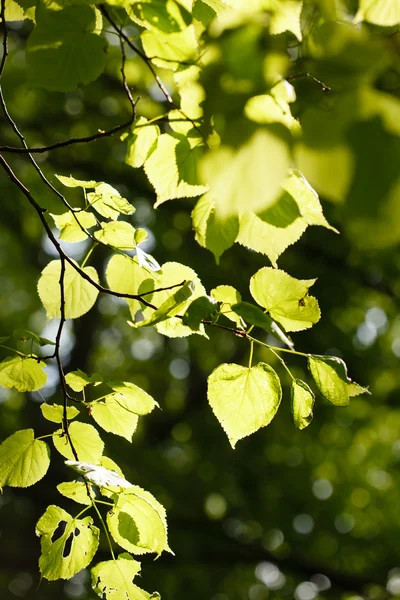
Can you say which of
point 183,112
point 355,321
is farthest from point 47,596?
point 183,112

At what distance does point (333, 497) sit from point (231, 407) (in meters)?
7.57

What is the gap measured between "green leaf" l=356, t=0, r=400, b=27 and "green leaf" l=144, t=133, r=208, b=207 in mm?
409

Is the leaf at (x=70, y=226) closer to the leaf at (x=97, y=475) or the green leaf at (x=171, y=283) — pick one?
the green leaf at (x=171, y=283)

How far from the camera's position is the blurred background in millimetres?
6965

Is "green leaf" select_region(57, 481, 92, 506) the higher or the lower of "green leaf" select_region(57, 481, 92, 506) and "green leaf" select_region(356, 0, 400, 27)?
the lower

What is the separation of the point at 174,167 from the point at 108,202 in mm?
204

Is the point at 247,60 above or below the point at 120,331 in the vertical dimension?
above

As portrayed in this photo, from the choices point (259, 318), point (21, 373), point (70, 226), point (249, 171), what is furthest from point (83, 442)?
point (249, 171)

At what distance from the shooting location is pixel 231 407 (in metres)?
1.11

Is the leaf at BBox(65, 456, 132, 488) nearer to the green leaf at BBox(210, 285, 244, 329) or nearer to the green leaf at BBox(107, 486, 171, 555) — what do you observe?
the green leaf at BBox(107, 486, 171, 555)

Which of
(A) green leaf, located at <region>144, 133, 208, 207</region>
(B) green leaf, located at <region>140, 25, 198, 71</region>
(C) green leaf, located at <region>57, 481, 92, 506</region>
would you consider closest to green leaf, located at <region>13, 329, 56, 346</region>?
(C) green leaf, located at <region>57, 481, 92, 506</region>

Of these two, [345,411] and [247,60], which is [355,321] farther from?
[247,60]

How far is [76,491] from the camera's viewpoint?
119cm

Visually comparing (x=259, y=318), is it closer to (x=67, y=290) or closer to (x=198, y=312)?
(x=198, y=312)
